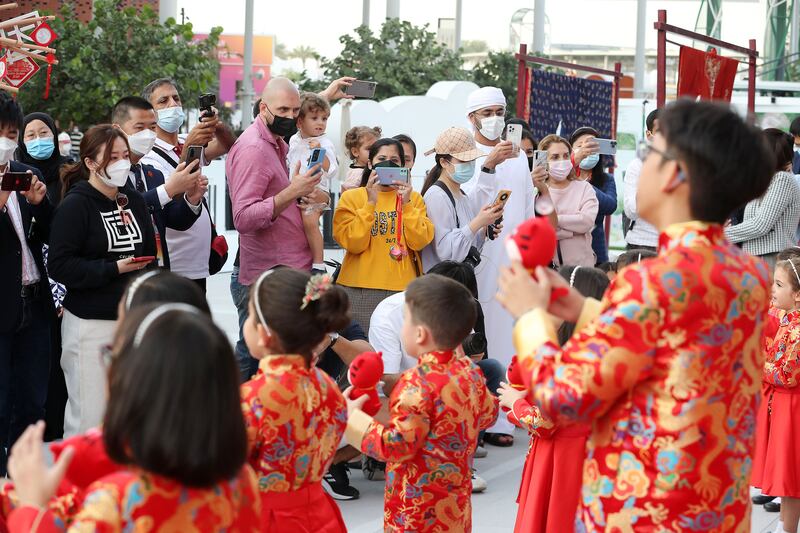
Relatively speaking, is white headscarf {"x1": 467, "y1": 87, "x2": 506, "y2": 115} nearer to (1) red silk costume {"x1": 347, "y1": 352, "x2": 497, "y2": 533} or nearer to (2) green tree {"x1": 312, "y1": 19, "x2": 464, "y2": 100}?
(1) red silk costume {"x1": 347, "y1": 352, "x2": 497, "y2": 533}

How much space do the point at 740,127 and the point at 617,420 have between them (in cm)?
66

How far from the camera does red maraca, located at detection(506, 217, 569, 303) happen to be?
85.7 inches

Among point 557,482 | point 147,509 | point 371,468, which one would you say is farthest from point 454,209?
point 147,509

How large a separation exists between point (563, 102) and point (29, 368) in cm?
661

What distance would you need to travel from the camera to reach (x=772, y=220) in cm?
682

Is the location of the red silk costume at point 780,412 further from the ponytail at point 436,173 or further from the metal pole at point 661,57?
the metal pole at point 661,57

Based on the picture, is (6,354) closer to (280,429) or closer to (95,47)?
(280,429)

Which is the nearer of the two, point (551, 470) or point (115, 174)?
point (551, 470)

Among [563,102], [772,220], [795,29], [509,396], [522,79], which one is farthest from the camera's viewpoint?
[795,29]

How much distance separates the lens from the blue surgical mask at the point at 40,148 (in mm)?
5957

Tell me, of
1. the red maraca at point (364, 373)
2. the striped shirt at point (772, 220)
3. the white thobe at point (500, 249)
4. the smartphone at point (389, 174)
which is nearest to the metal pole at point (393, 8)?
the white thobe at point (500, 249)

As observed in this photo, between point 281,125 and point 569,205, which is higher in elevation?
point 281,125

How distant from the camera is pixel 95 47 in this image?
14.0 m

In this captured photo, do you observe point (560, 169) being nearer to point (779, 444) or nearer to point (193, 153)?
point (779, 444)
